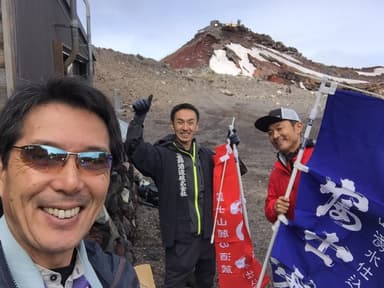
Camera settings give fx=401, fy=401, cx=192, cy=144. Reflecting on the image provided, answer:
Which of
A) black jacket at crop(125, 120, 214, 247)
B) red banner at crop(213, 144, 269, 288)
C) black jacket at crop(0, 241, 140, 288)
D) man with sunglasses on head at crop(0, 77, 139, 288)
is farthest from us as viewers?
red banner at crop(213, 144, 269, 288)

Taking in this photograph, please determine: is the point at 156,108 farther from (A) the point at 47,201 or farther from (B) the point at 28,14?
(A) the point at 47,201

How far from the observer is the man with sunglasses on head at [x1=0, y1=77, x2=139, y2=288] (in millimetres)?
1295

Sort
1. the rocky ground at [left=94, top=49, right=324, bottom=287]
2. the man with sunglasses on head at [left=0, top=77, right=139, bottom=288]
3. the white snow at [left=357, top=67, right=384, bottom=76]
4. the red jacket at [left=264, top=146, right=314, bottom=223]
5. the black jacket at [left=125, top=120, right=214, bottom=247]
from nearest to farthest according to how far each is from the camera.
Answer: the man with sunglasses on head at [left=0, top=77, right=139, bottom=288], the red jacket at [left=264, top=146, right=314, bottom=223], the black jacket at [left=125, top=120, right=214, bottom=247], the rocky ground at [left=94, top=49, right=324, bottom=287], the white snow at [left=357, top=67, right=384, bottom=76]

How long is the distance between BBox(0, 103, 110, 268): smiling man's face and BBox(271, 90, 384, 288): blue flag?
196 centimetres

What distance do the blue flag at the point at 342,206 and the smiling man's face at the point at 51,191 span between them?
1959 mm

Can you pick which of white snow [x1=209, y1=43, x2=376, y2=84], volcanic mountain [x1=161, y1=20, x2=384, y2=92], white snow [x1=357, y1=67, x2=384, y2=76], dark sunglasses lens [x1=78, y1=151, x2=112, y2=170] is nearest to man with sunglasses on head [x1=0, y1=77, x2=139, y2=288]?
dark sunglasses lens [x1=78, y1=151, x2=112, y2=170]

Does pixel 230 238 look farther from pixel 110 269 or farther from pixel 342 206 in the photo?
pixel 110 269

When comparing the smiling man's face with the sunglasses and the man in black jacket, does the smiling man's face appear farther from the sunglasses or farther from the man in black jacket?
the man in black jacket

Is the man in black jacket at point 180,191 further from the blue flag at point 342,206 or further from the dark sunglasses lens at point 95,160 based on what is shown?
the dark sunglasses lens at point 95,160

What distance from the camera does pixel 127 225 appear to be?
5301mm

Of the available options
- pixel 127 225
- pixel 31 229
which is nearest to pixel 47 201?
pixel 31 229

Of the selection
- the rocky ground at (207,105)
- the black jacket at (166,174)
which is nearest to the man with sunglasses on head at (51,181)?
the black jacket at (166,174)

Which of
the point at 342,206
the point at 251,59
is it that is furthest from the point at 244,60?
the point at 342,206

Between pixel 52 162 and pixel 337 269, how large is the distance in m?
2.29
